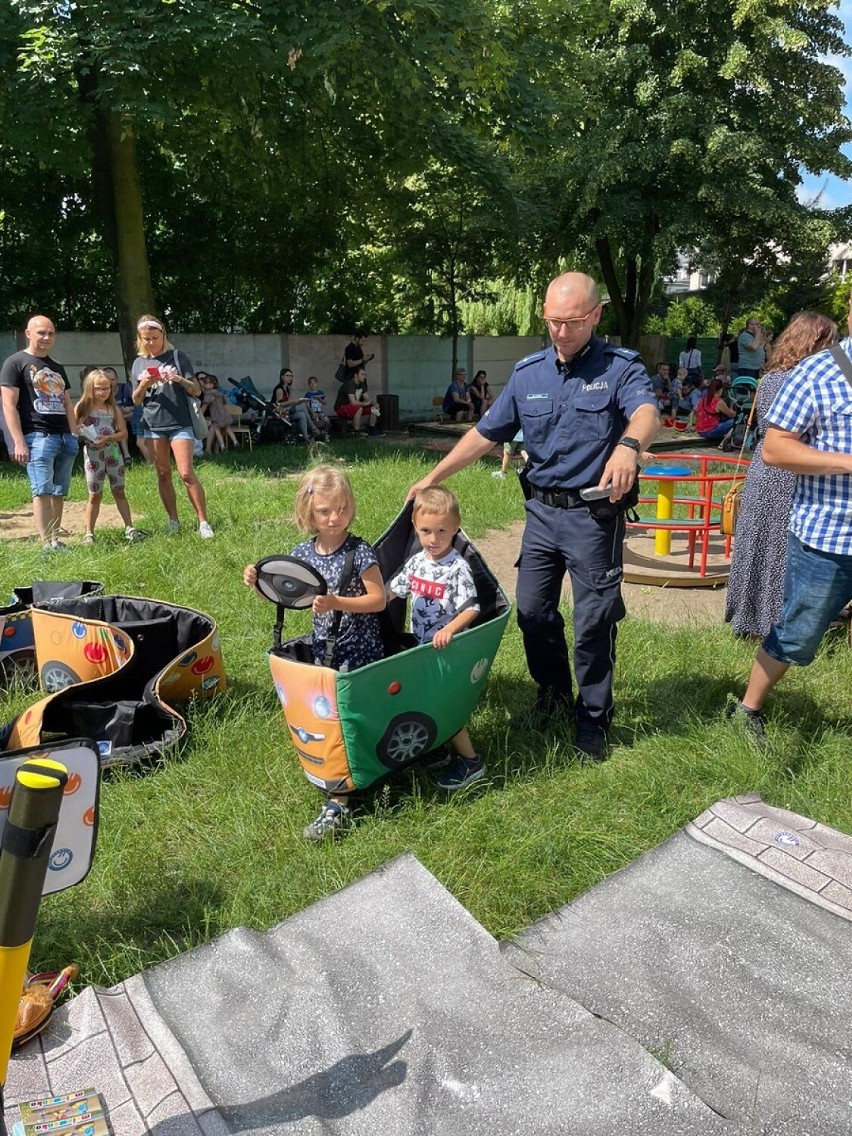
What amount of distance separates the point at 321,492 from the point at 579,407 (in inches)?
42.5

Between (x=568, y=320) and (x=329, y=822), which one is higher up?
(x=568, y=320)

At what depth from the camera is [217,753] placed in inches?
159

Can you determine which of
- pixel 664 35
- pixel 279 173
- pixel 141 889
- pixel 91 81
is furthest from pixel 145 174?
pixel 141 889

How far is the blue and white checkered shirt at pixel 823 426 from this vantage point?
3436 mm

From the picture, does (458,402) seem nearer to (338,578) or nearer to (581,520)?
(581,520)

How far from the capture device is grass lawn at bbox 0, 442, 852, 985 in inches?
122

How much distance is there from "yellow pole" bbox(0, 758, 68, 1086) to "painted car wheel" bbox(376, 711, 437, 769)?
197cm

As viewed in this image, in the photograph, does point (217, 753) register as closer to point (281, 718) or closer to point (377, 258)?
point (281, 718)

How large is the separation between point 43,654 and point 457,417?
53.5 ft

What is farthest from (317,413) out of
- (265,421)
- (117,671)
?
(117,671)

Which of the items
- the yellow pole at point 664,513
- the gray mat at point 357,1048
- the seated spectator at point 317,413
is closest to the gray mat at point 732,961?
the gray mat at point 357,1048

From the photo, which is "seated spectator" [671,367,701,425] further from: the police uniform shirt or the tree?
the police uniform shirt

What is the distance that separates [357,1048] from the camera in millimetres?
2492

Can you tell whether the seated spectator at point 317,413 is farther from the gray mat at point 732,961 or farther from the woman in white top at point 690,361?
the gray mat at point 732,961
